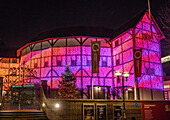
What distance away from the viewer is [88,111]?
15.9 m

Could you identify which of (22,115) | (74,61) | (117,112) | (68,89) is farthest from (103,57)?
(22,115)

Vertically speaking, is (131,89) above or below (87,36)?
below

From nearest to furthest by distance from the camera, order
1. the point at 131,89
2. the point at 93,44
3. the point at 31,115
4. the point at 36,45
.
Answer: the point at 31,115 < the point at 93,44 < the point at 131,89 < the point at 36,45

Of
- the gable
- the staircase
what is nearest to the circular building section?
the gable

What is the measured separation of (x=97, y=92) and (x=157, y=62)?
9481 millimetres

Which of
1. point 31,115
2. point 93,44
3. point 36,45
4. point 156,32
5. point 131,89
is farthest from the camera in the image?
point 36,45

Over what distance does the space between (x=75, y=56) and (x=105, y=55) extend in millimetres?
4618

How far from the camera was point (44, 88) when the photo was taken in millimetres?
20688

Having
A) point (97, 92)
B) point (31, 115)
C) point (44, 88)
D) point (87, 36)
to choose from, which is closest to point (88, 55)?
point (87, 36)

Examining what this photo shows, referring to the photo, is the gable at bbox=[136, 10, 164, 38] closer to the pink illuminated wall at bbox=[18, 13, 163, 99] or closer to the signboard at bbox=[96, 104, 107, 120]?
the pink illuminated wall at bbox=[18, 13, 163, 99]

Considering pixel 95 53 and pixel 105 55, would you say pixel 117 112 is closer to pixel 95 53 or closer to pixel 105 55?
pixel 95 53

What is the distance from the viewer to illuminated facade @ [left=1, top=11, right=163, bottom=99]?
2991 centimetres

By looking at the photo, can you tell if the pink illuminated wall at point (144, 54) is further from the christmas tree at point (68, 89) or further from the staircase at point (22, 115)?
the staircase at point (22, 115)

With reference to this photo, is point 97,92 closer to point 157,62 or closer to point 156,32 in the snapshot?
point 157,62
